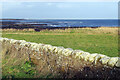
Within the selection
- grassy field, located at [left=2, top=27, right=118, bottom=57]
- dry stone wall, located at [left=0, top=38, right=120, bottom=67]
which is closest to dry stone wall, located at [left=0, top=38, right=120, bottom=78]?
dry stone wall, located at [left=0, top=38, right=120, bottom=67]

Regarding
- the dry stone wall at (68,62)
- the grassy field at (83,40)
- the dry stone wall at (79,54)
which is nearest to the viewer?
the dry stone wall at (68,62)

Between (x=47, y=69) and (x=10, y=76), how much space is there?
151 cm

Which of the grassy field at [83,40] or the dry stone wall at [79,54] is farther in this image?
the grassy field at [83,40]

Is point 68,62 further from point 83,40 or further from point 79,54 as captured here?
point 83,40

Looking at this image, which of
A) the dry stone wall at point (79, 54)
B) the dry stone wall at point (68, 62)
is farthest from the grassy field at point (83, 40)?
the dry stone wall at point (68, 62)

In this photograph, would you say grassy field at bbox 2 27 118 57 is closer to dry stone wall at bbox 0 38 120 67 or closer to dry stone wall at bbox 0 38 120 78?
dry stone wall at bbox 0 38 120 67

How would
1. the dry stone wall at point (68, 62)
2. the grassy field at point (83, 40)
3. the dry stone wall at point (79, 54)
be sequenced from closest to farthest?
the dry stone wall at point (68, 62)
the dry stone wall at point (79, 54)
the grassy field at point (83, 40)

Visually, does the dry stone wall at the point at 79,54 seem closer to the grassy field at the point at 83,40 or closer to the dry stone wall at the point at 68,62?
the dry stone wall at the point at 68,62

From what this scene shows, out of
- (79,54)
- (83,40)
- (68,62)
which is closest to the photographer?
(68,62)

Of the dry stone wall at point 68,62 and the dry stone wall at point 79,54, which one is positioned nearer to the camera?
the dry stone wall at point 68,62

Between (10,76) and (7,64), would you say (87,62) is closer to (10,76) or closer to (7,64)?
(10,76)

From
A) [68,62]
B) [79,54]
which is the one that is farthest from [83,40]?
[68,62]

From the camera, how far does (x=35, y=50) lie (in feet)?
31.6

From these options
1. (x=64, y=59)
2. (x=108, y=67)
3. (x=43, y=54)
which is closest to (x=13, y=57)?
(x=43, y=54)
